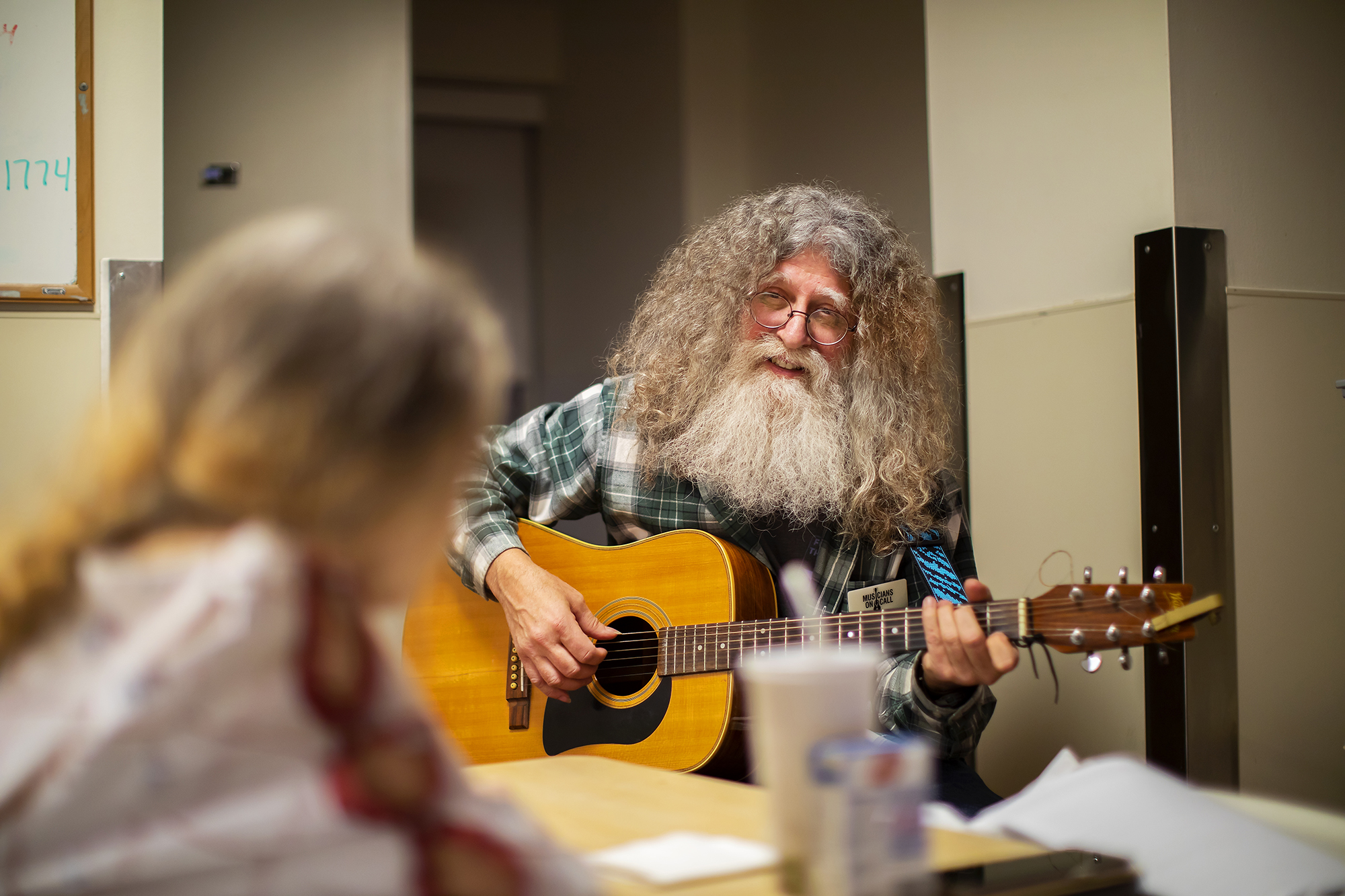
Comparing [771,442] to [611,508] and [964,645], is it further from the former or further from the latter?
[964,645]

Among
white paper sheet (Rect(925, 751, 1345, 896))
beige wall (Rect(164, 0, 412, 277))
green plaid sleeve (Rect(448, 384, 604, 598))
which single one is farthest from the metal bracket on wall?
beige wall (Rect(164, 0, 412, 277))

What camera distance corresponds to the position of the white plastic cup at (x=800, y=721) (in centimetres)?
66

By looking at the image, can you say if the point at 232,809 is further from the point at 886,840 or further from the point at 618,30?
the point at 618,30

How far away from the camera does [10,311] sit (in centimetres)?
216

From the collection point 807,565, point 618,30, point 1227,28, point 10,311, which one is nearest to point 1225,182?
point 1227,28

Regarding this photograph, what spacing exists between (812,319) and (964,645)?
32.2 inches

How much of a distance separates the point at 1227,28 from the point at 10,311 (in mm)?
2384

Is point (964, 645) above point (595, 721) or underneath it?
above

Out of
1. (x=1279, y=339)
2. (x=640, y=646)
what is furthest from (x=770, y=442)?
(x=1279, y=339)

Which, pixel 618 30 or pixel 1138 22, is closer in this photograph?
pixel 1138 22

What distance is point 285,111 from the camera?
2881 millimetres

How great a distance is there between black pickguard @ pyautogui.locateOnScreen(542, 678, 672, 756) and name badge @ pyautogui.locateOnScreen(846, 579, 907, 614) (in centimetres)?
34

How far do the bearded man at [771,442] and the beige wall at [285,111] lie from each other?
1.01 m

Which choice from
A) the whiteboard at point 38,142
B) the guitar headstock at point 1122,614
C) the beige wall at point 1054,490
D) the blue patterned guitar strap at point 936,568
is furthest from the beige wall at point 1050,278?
the whiteboard at point 38,142
